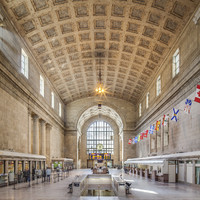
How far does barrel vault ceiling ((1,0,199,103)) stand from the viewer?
2122cm

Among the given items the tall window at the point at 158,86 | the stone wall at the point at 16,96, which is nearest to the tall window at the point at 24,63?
the stone wall at the point at 16,96

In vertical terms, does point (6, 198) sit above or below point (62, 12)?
below

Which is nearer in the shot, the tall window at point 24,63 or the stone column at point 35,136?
the tall window at point 24,63

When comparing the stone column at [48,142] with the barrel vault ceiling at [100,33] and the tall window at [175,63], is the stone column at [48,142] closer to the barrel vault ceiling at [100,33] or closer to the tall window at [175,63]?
the barrel vault ceiling at [100,33]

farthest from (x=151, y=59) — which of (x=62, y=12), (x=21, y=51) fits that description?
(x=21, y=51)

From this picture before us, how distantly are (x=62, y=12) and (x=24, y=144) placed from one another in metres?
11.4

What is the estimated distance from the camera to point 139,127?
44750 mm

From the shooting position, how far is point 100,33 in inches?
1073

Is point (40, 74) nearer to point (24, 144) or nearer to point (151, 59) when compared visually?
point (24, 144)

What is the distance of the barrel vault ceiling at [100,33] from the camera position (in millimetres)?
21219

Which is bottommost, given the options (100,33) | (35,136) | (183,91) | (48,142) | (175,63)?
(48,142)

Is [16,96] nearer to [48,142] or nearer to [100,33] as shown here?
[100,33]

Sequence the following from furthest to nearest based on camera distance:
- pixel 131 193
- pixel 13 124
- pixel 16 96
A: pixel 16 96
pixel 13 124
pixel 131 193

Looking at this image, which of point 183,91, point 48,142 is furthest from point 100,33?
point 48,142
